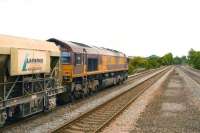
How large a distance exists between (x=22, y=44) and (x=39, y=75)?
263cm

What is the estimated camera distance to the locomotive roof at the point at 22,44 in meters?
13.0

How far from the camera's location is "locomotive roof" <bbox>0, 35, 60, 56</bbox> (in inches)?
513

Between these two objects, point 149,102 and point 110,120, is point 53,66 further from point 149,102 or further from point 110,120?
point 149,102

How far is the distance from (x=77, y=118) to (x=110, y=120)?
156 cm

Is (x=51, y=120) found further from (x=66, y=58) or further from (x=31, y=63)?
(x=66, y=58)

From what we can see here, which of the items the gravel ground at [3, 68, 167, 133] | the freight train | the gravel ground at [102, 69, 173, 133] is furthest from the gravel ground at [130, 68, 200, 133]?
the freight train

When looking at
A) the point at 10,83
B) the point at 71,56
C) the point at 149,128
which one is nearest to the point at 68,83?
the point at 71,56

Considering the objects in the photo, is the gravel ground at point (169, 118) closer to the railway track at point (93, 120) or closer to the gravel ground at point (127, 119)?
the gravel ground at point (127, 119)

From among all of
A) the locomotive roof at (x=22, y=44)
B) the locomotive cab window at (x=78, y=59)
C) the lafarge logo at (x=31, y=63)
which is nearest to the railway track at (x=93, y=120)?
the lafarge logo at (x=31, y=63)

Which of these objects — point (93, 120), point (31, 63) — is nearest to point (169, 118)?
point (93, 120)

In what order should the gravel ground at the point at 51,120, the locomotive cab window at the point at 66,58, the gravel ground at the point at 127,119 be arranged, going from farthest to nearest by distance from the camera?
1. the locomotive cab window at the point at 66,58
2. the gravel ground at the point at 127,119
3. the gravel ground at the point at 51,120

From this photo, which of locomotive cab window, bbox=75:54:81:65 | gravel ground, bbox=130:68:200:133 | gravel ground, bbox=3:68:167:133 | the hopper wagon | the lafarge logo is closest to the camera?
the hopper wagon

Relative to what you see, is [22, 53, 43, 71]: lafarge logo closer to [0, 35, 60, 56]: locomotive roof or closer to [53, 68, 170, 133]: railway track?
[0, 35, 60, 56]: locomotive roof

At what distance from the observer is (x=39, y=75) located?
16625 millimetres
